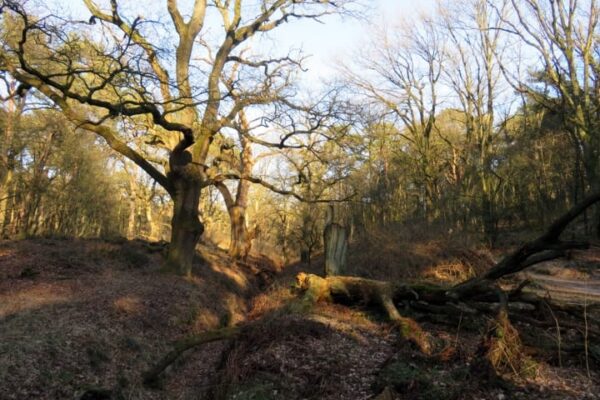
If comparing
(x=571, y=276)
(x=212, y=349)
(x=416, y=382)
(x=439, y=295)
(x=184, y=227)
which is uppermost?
(x=184, y=227)

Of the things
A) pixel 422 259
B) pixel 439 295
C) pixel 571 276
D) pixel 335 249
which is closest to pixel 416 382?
pixel 439 295

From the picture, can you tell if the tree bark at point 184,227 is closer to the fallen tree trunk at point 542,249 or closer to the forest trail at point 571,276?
the fallen tree trunk at point 542,249

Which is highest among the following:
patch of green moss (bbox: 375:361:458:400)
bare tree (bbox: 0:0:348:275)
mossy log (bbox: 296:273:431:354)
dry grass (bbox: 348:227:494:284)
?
bare tree (bbox: 0:0:348:275)

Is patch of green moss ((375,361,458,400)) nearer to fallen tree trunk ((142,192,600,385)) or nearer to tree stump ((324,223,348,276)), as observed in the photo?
fallen tree trunk ((142,192,600,385))

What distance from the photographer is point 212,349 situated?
8938 millimetres

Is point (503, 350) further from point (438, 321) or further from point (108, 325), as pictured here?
point (108, 325)

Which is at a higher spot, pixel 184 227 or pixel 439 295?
pixel 184 227

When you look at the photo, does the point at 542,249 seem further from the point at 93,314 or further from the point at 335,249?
the point at 93,314

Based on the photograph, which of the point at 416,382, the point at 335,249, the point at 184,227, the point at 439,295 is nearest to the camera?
the point at 416,382

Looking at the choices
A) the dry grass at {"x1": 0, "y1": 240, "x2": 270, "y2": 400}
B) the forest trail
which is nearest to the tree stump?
the dry grass at {"x1": 0, "y1": 240, "x2": 270, "y2": 400}

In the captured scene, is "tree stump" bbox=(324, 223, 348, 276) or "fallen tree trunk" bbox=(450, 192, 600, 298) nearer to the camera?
"fallen tree trunk" bbox=(450, 192, 600, 298)

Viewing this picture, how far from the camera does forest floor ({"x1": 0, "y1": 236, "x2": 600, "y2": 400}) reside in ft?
17.2

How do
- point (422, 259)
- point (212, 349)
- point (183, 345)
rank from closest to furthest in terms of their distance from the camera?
point (183, 345)
point (212, 349)
point (422, 259)

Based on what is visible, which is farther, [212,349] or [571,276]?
[571,276]
